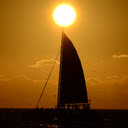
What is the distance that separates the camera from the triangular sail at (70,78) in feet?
167

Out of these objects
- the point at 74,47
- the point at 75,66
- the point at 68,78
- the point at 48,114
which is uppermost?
the point at 74,47

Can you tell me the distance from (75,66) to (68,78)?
3.96 meters

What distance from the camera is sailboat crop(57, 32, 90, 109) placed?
168 ft

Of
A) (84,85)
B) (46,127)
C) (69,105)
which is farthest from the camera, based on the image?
(84,85)

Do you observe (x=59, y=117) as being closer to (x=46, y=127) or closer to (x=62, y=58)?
(x=46, y=127)

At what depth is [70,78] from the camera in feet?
175

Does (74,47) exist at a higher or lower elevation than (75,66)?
higher

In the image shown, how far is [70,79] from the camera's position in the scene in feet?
175

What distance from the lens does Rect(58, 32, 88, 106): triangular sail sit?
51031 millimetres

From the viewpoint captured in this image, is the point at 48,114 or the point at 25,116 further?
the point at 25,116

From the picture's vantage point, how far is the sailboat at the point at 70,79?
51.1 metres

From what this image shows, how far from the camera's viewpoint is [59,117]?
4888 centimetres

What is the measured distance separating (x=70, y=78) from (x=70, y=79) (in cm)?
25

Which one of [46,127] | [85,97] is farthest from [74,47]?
[46,127]
